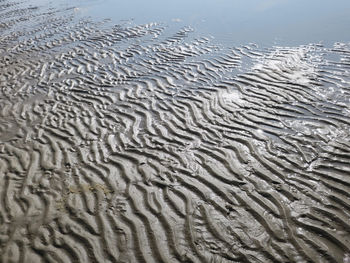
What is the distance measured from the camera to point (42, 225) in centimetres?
464

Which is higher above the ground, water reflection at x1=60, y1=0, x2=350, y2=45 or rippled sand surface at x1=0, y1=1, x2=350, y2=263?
water reflection at x1=60, y1=0, x2=350, y2=45

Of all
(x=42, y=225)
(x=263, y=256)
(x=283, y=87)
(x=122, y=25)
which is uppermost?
(x=122, y=25)

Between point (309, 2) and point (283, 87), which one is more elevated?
point (309, 2)

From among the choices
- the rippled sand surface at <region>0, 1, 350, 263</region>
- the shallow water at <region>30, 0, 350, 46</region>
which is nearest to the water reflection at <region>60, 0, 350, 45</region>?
the shallow water at <region>30, 0, 350, 46</region>

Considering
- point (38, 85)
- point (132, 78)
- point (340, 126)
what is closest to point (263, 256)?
point (340, 126)

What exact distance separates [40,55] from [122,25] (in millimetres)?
4655

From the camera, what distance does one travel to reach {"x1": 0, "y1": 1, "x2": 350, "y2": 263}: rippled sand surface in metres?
4.27

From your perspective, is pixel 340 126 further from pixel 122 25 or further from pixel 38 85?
pixel 122 25

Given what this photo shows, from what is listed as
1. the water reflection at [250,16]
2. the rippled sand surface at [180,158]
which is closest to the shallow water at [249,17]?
the water reflection at [250,16]

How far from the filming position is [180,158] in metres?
5.87

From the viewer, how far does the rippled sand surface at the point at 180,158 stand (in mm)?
4273

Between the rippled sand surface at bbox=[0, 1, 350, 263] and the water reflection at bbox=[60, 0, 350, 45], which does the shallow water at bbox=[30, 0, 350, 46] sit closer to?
the water reflection at bbox=[60, 0, 350, 45]

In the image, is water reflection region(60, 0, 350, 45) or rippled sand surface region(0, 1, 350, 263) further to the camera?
water reflection region(60, 0, 350, 45)

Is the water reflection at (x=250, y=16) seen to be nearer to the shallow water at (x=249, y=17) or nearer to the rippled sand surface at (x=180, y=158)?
the shallow water at (x=249, y=17)
